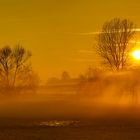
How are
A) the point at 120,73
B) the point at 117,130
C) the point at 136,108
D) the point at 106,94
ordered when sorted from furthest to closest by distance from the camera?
the point at 106,94
the point at 120,73
the point at 136,108
the point at 117,130

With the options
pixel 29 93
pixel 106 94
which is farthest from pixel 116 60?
pixel 29 93

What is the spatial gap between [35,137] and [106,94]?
154 ft

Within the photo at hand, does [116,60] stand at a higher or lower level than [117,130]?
higher

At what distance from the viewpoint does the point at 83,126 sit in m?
34.4

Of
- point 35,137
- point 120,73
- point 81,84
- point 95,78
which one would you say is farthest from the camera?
point 81,84

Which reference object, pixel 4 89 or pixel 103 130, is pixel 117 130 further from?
pixel 4 89

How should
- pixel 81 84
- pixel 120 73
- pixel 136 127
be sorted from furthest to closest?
1. pixel 81 84
2. pixel 120 73
3. pixel 136 127

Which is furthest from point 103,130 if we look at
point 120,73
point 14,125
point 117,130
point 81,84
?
point 81,84

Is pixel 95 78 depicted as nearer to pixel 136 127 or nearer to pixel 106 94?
pixel 106 94

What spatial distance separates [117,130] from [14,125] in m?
8.57

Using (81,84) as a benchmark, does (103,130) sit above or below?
below

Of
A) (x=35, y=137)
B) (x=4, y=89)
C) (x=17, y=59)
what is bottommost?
(x=35, y=137)

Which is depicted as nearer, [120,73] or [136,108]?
[136,108]

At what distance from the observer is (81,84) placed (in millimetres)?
85375
